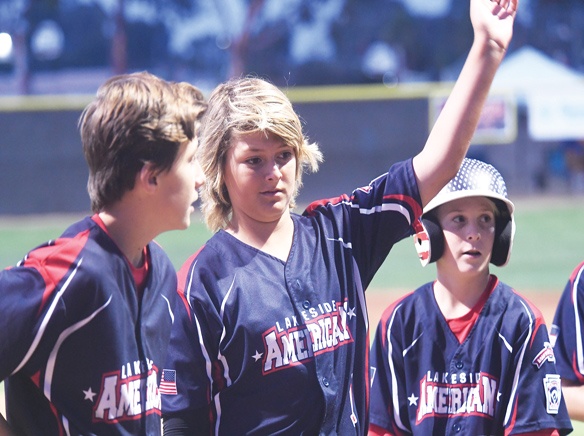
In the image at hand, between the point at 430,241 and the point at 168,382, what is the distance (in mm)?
987

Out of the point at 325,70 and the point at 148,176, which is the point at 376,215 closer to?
the point at 148,176

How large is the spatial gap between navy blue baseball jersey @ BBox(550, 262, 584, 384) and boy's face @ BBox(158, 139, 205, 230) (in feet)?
4.47

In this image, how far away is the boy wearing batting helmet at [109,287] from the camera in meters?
1.90

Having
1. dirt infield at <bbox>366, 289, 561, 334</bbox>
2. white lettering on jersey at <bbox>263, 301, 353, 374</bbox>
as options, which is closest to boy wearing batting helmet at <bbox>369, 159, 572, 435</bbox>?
white lettering on jersey at <bbox>263, 301, 353, 374</bbox>

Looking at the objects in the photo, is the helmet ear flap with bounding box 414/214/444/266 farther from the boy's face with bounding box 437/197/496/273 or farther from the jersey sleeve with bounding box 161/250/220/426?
the jersey sleeve with bounding box 161/250/220/426

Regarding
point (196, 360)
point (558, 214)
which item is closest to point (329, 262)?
point (196, 360)

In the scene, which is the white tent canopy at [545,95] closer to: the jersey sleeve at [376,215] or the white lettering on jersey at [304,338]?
the jersey sleeve at [376,215]

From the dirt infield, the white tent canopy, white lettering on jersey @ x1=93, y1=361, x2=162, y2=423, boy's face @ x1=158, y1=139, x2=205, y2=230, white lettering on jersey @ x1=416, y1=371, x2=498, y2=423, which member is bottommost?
the dirt infield

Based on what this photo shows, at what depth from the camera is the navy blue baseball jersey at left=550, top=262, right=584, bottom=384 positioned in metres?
2.84

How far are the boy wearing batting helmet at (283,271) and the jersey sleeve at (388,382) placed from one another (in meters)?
0.30

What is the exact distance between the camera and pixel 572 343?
2859 millimetres

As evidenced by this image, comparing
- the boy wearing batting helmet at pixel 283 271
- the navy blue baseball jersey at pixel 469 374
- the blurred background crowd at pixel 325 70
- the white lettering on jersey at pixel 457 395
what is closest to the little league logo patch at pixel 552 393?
the navy blue baseball jersey at pixel 469 374

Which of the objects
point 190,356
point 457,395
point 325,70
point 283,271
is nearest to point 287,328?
point 283,271

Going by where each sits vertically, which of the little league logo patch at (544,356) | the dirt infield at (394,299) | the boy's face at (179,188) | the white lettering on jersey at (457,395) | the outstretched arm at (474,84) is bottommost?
the dirt infield at (394,299)
